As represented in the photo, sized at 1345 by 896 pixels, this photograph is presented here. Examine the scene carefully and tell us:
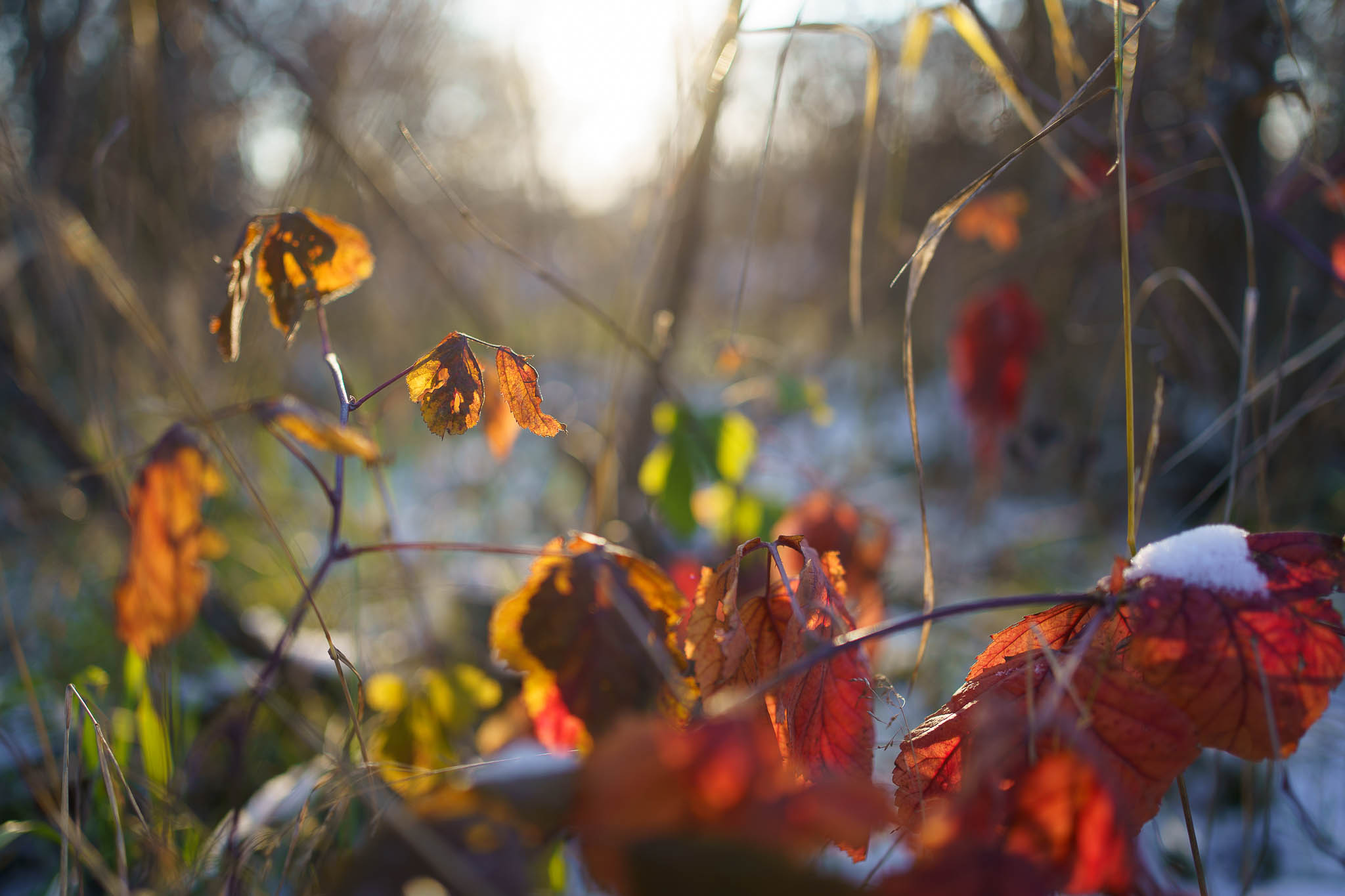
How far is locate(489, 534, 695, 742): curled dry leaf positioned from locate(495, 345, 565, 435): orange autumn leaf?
99 millimetres

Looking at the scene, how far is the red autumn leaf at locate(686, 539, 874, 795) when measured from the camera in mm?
422

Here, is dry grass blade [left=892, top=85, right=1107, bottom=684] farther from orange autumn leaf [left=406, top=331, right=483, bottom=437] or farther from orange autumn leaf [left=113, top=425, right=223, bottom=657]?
orange autumn leaf [left=113, top=425, right=223, bottom=657]

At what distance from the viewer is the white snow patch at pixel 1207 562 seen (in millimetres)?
371

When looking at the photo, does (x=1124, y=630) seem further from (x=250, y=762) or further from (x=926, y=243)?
(x=250, y=762)

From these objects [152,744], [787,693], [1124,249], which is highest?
[1124,249]

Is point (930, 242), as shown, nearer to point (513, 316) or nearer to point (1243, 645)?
point (1243, 645)

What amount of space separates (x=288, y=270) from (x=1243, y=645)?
61 cm

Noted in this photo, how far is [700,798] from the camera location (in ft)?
0.80

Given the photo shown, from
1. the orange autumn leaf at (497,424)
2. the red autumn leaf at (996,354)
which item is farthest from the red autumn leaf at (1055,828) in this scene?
the red autumn leaf at (996,354)

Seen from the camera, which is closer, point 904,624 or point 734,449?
point 904,624

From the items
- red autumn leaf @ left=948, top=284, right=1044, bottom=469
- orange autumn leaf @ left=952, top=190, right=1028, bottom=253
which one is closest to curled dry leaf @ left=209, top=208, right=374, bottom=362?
red autumn leaf @ left=948, top=284, right=1044, bottom=469

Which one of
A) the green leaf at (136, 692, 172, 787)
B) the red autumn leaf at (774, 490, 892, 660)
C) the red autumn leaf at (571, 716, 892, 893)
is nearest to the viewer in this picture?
the red autumn leaf at (571, 716, 892, 893)

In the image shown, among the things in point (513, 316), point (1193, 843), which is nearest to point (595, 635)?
point (1193, 843)

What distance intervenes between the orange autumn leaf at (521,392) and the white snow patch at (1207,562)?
1.09ft
